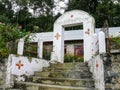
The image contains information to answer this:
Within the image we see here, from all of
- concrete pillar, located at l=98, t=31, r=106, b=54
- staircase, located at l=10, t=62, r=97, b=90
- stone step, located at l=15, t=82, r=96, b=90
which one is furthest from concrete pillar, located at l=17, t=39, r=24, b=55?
concrete pillar, located at l=98, t=31, r=106, b=54

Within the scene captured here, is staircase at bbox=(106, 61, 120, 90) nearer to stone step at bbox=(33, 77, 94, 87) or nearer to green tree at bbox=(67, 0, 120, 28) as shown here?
stone step at bbox=(33, 77, 94, 87)

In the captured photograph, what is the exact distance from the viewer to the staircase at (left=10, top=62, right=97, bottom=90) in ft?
17.1

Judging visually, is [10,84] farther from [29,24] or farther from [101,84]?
[29,24]

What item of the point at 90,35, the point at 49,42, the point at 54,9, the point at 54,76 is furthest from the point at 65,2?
the point at 54,76

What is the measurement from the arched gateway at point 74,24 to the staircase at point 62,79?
0.97 meters

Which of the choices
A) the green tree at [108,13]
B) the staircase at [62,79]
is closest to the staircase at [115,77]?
the staircase at [62,79]

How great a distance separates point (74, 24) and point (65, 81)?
3.30m

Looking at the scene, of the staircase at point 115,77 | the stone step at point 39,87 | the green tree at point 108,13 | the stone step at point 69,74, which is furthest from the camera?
the green tree at point 108,13

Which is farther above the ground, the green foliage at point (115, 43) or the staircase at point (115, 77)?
the green foliage at point (115, 43)

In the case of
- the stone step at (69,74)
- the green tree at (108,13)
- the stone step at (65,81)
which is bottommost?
the stone step at (65,81)

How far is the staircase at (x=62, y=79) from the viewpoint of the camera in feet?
17.1

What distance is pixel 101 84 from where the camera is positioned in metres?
4.50

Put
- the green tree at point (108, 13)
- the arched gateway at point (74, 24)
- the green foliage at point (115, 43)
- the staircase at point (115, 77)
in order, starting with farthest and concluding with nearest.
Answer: the green tree at point (108, 13)
the arched gateway at point (74, 24)
the green foliage at point (115, 43)
the staircase at point (115, 77)

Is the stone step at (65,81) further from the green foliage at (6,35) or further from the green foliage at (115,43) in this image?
the green foliage at (6,35)
